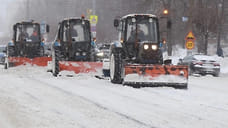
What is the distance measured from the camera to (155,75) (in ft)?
40.8

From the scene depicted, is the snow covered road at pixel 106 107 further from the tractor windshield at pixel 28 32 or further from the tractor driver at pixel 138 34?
the tractor windshield at pixel 28 32

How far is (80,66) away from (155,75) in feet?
14.3

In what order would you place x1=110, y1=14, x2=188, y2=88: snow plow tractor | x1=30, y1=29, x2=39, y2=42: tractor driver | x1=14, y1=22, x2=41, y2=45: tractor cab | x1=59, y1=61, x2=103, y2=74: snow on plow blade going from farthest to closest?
x1=30, y1=29, x2=39, y2=42: tractor driver
x1=14, y1=22, x2=41, y2=45: tractor cab
x1=59, y1=61, x2=103, y2=74: snow on plow blade
x1=110, y1=14, x2=188, y2=88: snow plow tractor

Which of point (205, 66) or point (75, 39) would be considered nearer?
point (75, 39)

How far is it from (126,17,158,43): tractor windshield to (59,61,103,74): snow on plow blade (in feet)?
9.57

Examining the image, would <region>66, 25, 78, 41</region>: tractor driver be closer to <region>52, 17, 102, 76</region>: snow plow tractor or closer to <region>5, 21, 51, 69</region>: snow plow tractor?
<region>52, 17, 102, 76</region>: snow plow tractor

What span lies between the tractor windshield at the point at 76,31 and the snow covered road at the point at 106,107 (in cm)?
482

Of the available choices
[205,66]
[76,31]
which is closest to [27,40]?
[76,31]

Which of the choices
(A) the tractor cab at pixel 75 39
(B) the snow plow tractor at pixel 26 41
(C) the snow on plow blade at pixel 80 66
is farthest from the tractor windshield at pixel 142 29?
(B) the snow plow tractor at pixel 26 41

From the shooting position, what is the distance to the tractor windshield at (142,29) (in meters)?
13.5

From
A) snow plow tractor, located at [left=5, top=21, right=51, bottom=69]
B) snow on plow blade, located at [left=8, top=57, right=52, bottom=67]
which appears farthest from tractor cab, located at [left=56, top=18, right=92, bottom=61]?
snow plow tractor, located at [left=5, top=21, right=51, bottom=69]

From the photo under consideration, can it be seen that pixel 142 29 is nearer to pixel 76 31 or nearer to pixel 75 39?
pixel 75 39

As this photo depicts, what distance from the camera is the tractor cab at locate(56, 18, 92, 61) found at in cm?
1723

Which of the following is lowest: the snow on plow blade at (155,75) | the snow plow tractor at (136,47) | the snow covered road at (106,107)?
the snow covered road at (106,107)
